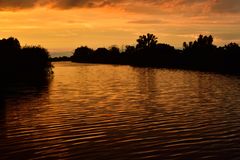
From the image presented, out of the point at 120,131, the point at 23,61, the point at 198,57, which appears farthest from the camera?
the point at 198,57

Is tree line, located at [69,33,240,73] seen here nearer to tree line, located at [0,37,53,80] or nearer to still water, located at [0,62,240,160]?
tree line, located at [0,37,53,80]

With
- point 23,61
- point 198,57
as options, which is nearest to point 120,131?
point 23,61

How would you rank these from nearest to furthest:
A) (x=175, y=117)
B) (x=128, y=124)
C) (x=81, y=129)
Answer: (x=81, y=129), (x=128, y=124), (x=175, y=117)

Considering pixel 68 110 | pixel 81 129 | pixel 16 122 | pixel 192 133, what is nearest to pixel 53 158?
pixel 81 129

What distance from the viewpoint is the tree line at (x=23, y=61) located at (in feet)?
216

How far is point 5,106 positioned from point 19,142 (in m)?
16.4

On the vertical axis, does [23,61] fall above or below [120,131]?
above

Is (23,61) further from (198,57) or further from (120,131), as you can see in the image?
(198,57)

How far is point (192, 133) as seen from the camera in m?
21.5

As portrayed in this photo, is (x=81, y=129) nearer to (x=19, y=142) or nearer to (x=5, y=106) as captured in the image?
(x=19, y=142)

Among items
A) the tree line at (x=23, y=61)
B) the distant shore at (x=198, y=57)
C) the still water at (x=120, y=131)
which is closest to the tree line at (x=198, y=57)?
the distant shore at (x=198, y=57)

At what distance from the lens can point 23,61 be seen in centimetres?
7381

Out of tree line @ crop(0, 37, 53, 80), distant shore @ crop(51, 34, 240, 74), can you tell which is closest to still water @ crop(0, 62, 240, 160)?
tree line @ crop(0, 37, 53, 80)

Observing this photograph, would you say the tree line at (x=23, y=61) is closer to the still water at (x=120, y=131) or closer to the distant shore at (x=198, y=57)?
the still water at (x=120, y=131)
